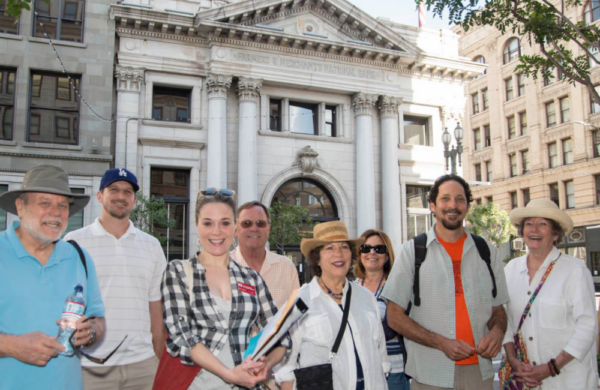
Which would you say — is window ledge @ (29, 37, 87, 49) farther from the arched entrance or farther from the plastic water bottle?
the plastic water bottle

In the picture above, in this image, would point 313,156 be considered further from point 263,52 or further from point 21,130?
point 21,130

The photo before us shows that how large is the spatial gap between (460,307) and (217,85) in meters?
20.9

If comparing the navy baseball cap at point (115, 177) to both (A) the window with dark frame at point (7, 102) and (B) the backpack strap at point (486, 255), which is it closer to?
(B) the backpack strap at point (486, 255)

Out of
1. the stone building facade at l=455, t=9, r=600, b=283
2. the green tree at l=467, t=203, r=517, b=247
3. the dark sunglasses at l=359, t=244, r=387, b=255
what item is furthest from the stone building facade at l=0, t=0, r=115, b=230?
the stone building facade at l=455, t=9, r=600, b=283

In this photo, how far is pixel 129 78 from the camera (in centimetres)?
2308

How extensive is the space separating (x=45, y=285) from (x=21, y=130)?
20.2 m

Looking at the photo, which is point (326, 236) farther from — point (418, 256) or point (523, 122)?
point (523, 122)

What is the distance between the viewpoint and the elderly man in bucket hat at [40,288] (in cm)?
314

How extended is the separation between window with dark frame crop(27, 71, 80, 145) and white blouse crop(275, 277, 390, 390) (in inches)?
807

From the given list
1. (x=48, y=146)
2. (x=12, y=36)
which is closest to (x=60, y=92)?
(x=48, y=146)

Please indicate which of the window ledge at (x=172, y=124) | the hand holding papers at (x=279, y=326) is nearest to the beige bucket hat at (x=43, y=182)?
the hand holding papers at (x=279, y=326)

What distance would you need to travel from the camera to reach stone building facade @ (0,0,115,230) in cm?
2117

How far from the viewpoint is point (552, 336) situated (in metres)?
4.80

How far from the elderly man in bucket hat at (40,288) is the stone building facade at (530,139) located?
127 feet
